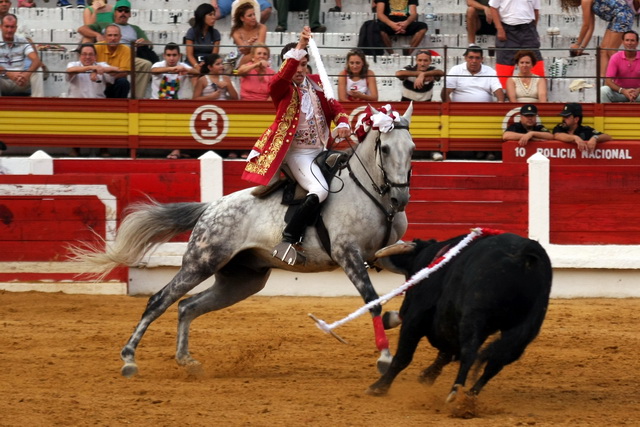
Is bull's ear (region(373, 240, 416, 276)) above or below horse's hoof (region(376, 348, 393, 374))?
above

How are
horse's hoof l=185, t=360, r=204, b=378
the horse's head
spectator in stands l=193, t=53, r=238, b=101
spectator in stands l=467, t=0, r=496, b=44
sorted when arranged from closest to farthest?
the horse's head, horse's hoof l=185, t=360, r=204, b=378, spectator in stands l=193, t=53, r=238, b=101, spectator in stands l=467, t=0, r=496, b=44

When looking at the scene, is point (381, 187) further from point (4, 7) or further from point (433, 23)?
point (433, 23)

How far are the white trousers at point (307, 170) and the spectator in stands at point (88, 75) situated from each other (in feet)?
15.1

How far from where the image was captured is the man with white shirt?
1075 cm

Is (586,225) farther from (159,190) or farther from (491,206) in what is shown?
(159,190)

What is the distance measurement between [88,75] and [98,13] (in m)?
1.18

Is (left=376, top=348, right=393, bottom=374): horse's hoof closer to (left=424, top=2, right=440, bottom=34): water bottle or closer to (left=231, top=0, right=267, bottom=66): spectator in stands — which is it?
(left=231, top=0, right=267, bottom=66): spectator in stands

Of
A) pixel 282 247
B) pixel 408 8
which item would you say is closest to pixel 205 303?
pixel 282 247

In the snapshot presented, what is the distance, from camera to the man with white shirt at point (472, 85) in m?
10.8

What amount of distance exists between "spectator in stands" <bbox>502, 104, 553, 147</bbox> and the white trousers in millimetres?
4213

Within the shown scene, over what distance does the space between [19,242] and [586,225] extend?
5.08 m

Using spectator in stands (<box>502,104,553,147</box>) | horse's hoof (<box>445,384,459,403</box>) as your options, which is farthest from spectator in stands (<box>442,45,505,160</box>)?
horse's hoof (<box>445,384,459,403</box>)

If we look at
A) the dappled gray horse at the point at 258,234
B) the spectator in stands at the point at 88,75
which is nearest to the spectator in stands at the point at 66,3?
the spectator in stands at the point at 88,75

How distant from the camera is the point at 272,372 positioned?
645 centimetres
